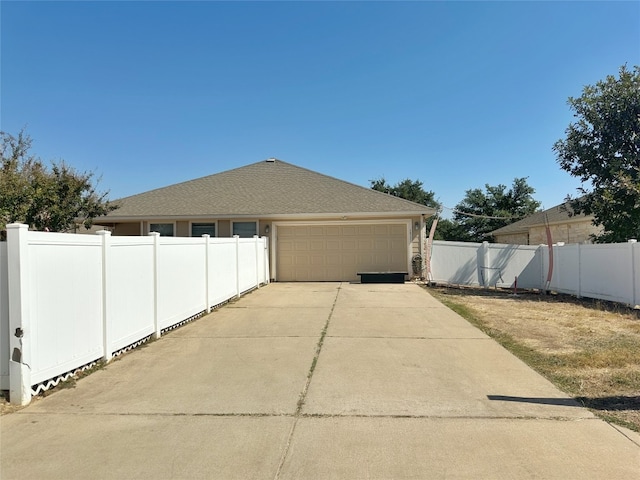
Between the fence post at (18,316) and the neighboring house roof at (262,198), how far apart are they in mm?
12446

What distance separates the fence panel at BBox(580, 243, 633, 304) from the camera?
38.0 feet

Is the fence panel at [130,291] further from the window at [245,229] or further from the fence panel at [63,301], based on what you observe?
the window at [245,229]

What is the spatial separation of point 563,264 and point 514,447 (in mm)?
12920

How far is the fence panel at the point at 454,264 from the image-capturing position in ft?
55.7

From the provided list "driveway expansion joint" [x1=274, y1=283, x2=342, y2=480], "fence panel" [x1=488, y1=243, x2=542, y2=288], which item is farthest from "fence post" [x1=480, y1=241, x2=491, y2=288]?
"driveway expansion joint" [x1=274, y1=283, x2=342, y2=480]

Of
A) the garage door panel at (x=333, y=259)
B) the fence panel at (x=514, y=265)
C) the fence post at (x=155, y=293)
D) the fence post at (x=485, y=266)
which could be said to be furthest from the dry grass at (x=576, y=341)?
the fence post at (x=155, y=293)

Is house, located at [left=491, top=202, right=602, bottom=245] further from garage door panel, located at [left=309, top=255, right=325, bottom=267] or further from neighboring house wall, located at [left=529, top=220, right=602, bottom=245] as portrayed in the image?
garage door panel, located at [left=309, top=255, right=325, bottom=267]

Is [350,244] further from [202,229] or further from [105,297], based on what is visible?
[105,297]

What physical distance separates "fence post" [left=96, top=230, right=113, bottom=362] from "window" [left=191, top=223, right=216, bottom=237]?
37.7ft

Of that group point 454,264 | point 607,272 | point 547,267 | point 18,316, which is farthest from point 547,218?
point 18,316

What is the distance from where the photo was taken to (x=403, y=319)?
30.5 feet

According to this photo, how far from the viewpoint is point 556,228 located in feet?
85.0

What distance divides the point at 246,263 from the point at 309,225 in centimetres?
434

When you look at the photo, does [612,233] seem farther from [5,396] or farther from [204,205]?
[5,396]
